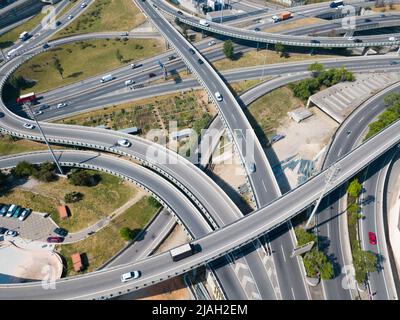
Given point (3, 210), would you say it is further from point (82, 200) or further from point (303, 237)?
point (303, 237)

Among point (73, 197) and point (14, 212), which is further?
point (73, 197)

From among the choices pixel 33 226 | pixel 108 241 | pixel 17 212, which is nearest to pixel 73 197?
pixel 33 226

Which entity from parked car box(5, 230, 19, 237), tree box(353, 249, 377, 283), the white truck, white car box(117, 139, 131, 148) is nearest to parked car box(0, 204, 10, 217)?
parked car box(5, 230, 19, 237)

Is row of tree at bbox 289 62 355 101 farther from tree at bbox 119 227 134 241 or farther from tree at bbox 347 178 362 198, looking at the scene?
tree at bbox 119 227 134 241

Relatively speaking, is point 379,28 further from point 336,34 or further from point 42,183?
point 42,183

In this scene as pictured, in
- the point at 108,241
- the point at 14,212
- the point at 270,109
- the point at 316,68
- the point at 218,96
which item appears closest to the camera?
the point at 108,241
